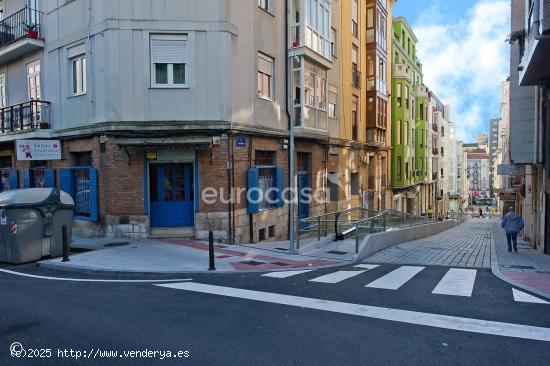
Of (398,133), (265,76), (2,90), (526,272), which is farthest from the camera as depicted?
(398,133)

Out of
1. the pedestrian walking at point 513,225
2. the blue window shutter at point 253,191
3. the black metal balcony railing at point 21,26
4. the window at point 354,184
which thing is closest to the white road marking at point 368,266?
the blue window shutter at point 253,191

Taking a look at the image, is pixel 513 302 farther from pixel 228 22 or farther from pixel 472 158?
pixel 472 158

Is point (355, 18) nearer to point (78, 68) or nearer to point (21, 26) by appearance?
point (78, 68)

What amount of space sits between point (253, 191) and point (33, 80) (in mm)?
10089

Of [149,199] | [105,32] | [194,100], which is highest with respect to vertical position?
[105,32]

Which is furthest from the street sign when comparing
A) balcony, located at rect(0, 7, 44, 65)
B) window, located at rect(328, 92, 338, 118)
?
balcony, located at rect(0, 7, 44, 65)

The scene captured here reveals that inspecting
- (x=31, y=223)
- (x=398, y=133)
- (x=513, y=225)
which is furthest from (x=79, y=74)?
(x=398, y=133)

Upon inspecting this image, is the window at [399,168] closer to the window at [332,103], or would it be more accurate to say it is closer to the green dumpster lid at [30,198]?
the window at [332,103]

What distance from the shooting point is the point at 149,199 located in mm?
13641

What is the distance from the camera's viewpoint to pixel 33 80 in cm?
1723

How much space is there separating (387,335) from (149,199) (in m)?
10.1

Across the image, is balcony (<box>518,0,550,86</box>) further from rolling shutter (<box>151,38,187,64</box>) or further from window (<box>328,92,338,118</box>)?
window (<box>328,92,338,118</box>)

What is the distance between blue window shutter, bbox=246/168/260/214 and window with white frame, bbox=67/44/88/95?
619 cm

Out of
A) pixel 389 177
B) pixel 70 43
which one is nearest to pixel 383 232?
pixel 70 43
